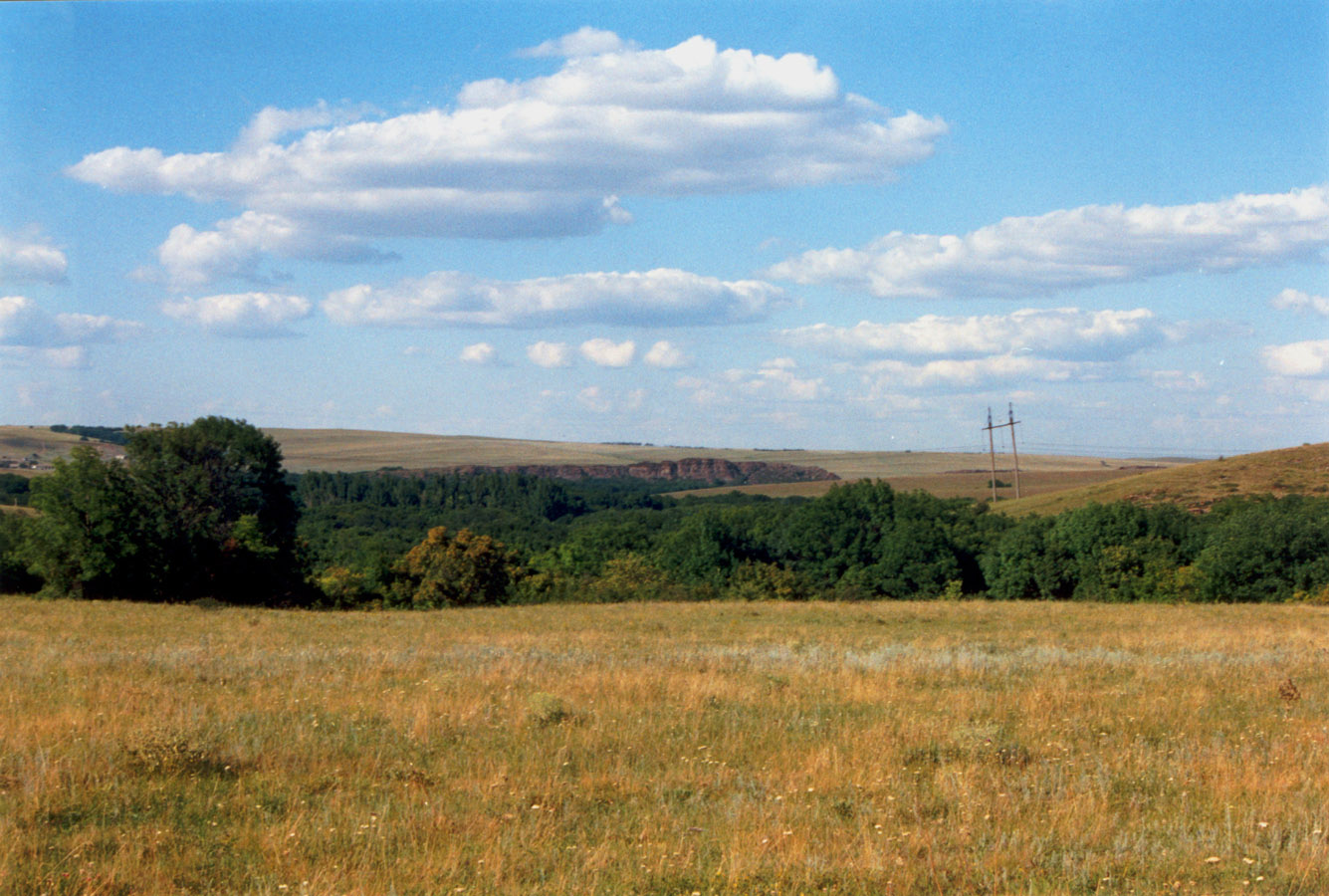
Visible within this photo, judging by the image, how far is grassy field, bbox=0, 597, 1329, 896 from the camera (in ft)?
19.9

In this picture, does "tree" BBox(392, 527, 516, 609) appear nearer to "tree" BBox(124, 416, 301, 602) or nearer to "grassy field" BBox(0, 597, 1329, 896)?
"tree" BBox(124, 416, 301, 602)

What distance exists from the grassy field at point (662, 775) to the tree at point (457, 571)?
4154 cm

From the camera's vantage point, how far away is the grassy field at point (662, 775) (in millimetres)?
6066

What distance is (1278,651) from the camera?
62.3ft

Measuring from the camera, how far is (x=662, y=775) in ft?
28.0

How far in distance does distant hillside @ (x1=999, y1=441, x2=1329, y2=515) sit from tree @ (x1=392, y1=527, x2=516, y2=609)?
5176cm

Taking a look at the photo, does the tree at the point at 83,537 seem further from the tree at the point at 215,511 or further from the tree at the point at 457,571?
the tree at the point at 457,571

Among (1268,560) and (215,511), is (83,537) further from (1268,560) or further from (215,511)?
(1268,560)

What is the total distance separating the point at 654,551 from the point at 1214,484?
5234cm

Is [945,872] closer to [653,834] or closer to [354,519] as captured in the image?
[653,834]

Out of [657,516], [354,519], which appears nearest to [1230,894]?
[657,516]

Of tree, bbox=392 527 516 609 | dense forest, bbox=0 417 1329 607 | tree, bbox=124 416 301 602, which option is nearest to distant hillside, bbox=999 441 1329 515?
dense forest, bbox=0 417 1329 607

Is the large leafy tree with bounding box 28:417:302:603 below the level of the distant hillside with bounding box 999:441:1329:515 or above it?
above

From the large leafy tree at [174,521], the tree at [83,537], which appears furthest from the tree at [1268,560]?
the tree at [83,537]
